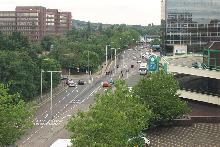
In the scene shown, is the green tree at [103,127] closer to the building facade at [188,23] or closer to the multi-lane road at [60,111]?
the multi-lane road at [60,111]

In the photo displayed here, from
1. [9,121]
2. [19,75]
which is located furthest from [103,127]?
[19,75]

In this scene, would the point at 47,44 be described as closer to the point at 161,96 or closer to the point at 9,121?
the point at 161,96

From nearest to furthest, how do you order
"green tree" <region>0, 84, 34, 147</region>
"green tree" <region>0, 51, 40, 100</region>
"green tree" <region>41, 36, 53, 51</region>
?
"green tree" <region>0, 84, 34, 147</region> < "green tree" <region>0, 51, 40, 100</region> < "green tree" <region>41, 36, 53, 51</region>

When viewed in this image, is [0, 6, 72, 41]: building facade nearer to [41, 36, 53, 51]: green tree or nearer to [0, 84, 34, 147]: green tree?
[41, 36, 53, 51]: green tree

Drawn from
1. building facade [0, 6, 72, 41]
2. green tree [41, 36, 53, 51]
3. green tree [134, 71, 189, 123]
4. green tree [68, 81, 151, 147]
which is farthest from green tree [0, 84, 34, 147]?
building facade [0, 6, 72, 41]

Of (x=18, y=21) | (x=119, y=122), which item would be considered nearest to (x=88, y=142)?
(x=119, y=122)

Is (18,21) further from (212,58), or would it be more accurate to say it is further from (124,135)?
(124,135)

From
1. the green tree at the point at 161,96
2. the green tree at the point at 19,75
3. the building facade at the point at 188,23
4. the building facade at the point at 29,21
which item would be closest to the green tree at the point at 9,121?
the green tree at the point at 161,96
